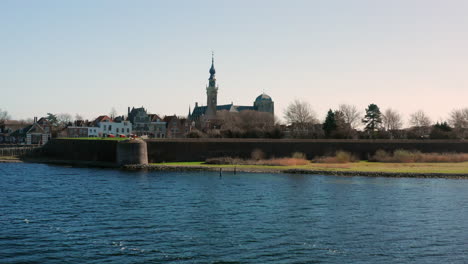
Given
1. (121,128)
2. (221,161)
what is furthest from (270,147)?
(121,128)

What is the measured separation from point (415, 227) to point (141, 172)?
46271 millimetres

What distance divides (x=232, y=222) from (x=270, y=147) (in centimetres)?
5372

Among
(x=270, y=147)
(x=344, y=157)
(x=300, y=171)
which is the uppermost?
(x=270, y=147)

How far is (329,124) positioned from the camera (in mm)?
109625

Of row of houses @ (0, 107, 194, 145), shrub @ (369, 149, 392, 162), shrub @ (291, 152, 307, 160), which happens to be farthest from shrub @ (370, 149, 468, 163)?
row of houses @ (0, 107, 194, 145)

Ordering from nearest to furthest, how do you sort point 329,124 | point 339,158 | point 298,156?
point 339,158, point 298,156, point 329,124

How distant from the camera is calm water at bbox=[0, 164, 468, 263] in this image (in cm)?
2561

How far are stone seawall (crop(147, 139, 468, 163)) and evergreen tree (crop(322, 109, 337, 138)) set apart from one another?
2185 cm

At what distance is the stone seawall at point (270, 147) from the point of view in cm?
8475

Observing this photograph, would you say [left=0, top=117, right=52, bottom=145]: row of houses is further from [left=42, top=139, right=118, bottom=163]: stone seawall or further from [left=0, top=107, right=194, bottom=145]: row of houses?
[left=42, top=139, right=118, bottom=163]: stone seawall

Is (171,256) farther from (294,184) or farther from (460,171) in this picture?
(460,171)

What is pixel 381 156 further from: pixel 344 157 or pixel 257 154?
pixel 257 154

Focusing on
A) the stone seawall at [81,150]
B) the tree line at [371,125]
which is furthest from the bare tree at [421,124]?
the stone seawall at [81,150]

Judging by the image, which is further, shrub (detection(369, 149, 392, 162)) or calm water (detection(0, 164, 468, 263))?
shrub (detection(369, 149, 392, 162))
